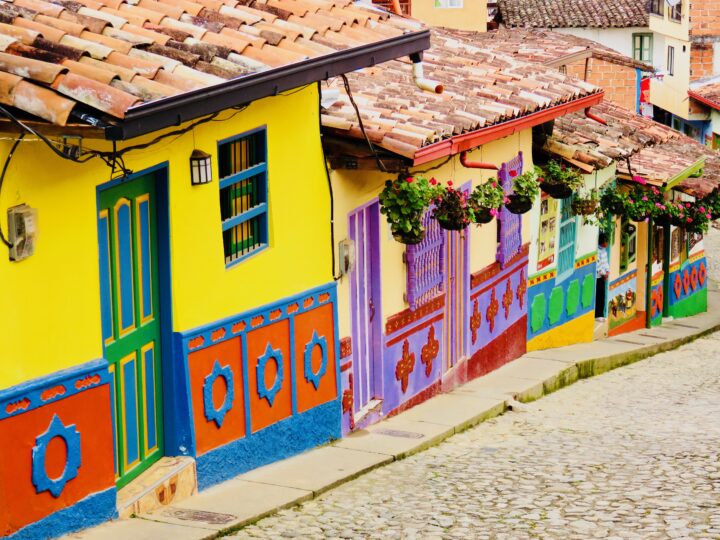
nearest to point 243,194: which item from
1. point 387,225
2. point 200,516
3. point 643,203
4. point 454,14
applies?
point 200,516

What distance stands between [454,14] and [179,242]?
25818 millimetres

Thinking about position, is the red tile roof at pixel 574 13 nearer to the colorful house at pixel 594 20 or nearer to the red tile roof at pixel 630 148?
the colorful house at pixel 594 20

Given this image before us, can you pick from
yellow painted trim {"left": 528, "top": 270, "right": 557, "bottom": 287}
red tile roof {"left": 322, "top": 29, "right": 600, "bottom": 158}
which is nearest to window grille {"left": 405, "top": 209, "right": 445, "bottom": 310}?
red tile roof {"left": 322, "top": 29, "right": 600, "bottom": 158}

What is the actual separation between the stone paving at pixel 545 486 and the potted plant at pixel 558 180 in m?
3.25

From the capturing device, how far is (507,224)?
16.1 m

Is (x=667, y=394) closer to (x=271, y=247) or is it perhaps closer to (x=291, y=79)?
(x=271, y=247)

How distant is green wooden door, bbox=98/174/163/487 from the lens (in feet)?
27.7

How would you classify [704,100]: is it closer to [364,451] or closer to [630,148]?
[630,148]

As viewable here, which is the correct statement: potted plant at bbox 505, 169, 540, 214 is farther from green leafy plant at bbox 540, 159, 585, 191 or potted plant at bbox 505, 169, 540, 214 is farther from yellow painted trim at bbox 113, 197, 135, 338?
yellow painted trim at bbox 113, 197, 135, 338

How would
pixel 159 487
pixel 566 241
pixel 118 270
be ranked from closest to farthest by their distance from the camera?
pixel 118 270 → pixel 159 487 → pixel 566 241

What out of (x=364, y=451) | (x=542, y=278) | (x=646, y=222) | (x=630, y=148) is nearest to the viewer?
(x=364, y=451)

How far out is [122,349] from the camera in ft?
28.3

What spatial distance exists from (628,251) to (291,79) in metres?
14.1

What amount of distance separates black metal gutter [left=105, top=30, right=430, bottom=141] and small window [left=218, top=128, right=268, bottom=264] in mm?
681
